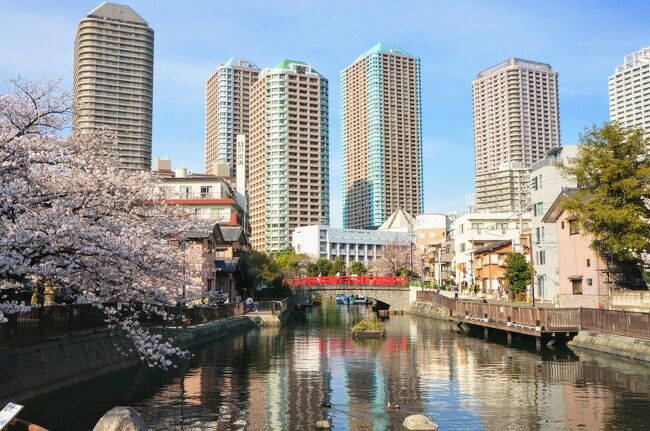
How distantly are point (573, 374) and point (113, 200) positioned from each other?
88.8 feet

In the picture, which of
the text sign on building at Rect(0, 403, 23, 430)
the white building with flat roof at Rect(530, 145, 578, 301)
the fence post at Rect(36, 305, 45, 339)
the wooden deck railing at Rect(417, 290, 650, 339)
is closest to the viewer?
the text sign on building at Rect(0, 403, 23, 430)

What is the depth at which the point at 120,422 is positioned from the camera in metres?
17.2

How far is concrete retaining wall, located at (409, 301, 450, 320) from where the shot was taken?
3275 inches

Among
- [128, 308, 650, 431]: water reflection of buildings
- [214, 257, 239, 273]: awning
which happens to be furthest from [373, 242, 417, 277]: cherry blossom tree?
[128, 308, 650, 431]: water reflection of buildings

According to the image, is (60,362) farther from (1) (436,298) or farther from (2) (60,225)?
(1) (436,298)

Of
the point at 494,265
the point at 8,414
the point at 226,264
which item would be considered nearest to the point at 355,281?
the point at 494,265

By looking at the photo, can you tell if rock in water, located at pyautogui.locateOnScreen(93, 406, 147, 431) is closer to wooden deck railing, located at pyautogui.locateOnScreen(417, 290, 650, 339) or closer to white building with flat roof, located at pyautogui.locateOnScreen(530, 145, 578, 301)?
wooden deck railing, located at pyautogui.locateOnScreen(417, 290, 650, 339)

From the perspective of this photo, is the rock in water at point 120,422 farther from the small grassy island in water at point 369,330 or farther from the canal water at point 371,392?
the small grassy island in water at point 369,330

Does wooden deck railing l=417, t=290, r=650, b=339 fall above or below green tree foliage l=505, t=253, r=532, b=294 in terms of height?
below

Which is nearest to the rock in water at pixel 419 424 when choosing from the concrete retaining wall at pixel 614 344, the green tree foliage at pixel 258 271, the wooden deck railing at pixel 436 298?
the concrete retaining wall at pixel 614 344

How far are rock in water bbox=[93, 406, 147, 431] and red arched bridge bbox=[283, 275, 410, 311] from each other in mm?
86210

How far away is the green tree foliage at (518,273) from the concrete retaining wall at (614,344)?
32701 millimetres

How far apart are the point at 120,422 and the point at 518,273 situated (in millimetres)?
69481

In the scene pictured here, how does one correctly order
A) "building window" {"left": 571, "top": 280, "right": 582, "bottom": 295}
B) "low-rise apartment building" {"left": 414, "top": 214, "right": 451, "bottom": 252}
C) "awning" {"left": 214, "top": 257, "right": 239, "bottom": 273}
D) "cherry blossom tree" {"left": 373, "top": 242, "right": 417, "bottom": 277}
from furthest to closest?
1. "low-rise apartment building" {"left": 414, "top": 214, "right": 451, "bottom": 252}
2. "cherry blossom tree" {"left": 373, "top": 242, "right": 417, "bottom": 277}
3. "awning" {"left": 214, "top": 257, "right": 239, "bottom": 273}
4. "building window" {"left": 571, "top": 280, "right": 582, "bottom": 295}
